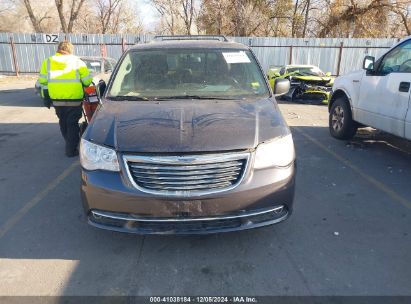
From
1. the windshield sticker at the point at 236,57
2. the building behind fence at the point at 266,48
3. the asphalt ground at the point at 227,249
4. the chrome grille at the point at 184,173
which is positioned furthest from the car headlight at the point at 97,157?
the building behind fence at the point at 266,48

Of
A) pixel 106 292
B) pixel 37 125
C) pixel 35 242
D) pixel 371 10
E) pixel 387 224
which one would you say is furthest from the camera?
pixel 371 10

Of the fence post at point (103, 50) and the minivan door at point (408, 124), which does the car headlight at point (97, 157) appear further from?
the fence post at point (103, 50)

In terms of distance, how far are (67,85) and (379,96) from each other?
16.2 ft

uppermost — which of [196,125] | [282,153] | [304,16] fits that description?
[304,16]

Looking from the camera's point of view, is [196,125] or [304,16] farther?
[304,16]

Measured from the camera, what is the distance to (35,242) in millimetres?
3307

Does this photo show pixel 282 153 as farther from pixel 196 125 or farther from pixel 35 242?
pixel 35 242

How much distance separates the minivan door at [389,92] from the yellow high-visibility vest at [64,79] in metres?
4.62

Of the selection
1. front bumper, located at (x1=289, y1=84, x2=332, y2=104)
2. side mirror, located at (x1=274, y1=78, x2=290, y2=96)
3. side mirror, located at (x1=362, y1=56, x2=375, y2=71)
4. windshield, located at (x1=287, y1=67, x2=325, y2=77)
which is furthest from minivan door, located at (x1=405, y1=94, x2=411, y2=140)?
windshield, located at (x1=287, y1=67, x2=325, y2=77)

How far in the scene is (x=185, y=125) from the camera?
3014 mm

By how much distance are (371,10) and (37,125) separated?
2754 centimetres

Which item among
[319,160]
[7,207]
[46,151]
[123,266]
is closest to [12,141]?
[46,151]

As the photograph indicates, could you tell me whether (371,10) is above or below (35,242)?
above

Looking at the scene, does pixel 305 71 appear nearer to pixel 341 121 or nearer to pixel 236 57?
pixel 341 121
